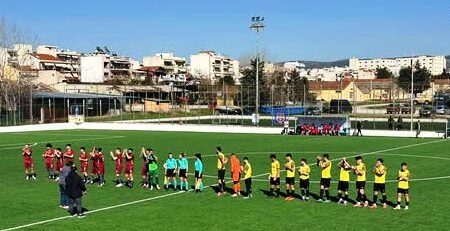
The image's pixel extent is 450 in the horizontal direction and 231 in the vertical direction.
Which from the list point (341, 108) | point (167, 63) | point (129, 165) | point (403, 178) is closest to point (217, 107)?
point (341, 108)

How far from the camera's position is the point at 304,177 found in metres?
21.9

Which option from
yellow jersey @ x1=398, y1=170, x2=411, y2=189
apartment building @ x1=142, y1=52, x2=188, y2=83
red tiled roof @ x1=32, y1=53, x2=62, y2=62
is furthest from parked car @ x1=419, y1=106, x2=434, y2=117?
apartment building @ x1=142, y1=52, x2=188, y2=83

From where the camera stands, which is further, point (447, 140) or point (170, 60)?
point (170, 60)

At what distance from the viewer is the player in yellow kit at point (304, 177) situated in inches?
856

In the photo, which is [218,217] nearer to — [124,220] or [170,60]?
[124,220]

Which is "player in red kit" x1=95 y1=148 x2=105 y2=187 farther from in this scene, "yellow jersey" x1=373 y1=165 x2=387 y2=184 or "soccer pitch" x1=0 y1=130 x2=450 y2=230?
"yellow jersey" x1=373 y1=165 x2=387 y2=184

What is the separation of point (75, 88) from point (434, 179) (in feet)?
296

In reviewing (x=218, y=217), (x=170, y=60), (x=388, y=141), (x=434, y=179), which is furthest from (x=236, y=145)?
(x=170, y=60)

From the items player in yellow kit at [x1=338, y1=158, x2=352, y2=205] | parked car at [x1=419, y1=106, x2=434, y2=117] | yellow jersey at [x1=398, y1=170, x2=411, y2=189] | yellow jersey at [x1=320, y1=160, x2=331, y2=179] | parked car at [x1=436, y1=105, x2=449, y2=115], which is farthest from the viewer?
parked car at [x1=419, y1=106, x2=434, y2=117]

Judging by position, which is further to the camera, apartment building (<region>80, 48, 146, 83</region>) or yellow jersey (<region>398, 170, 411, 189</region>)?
apartment building (<region>80, 48, 146, 83</region>)

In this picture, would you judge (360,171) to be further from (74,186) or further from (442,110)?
(442,110)

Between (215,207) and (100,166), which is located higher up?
(100,166)

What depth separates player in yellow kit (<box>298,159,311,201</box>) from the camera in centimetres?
2173

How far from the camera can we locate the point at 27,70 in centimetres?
10956
